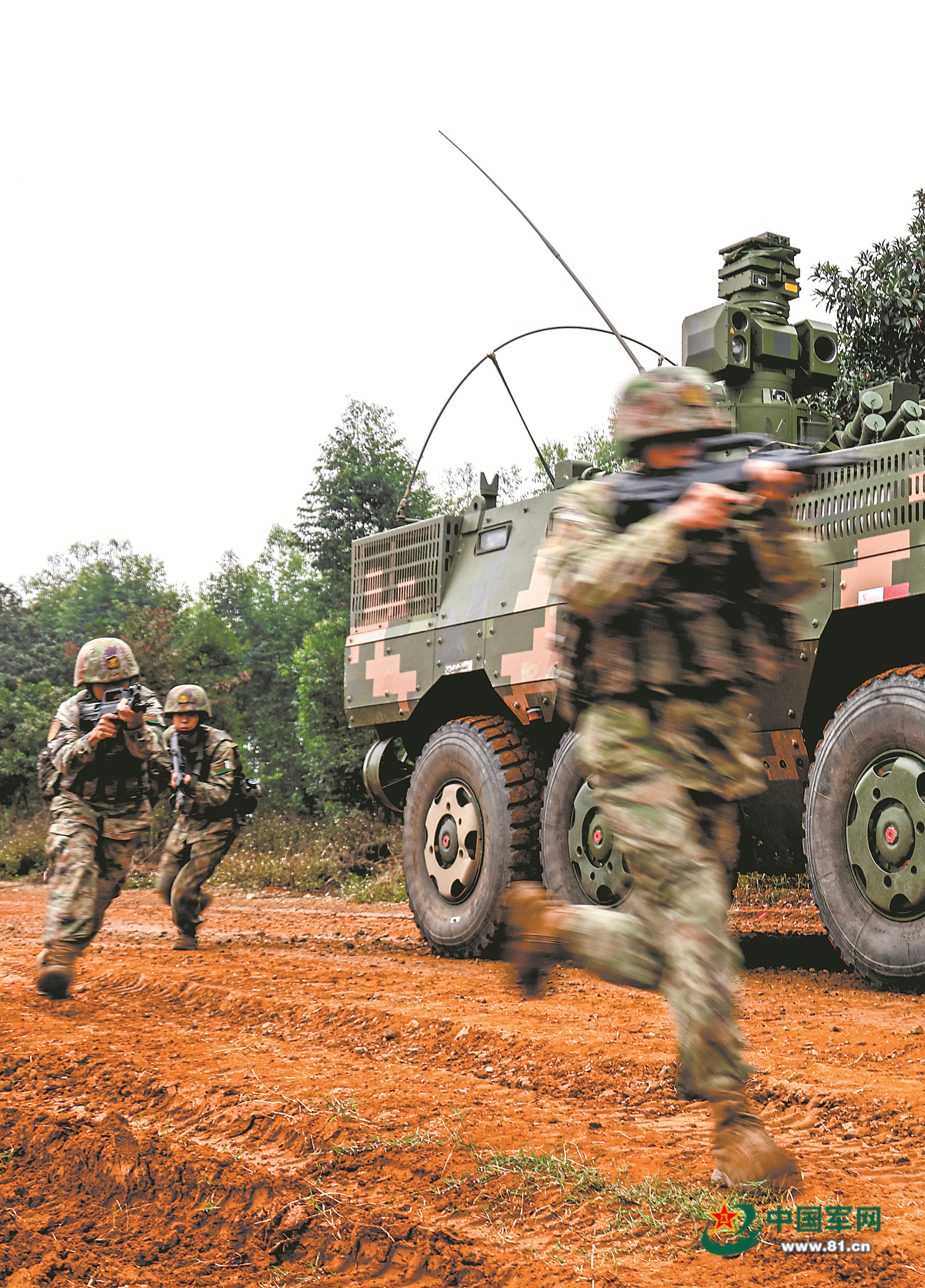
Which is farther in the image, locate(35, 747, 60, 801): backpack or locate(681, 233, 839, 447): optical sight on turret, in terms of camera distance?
locate(681, 233, 839, 447): optical sight on turret

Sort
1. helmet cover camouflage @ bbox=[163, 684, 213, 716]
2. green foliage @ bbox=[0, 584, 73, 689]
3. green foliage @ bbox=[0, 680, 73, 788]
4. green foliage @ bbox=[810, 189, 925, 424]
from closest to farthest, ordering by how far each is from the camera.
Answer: helmet cover camouflage @ bbox=[163, 684, 213, 716]
green foliage @ bbox=[810, 189, 925, 424]
green foliage @ bbox=[0, 680, 73, 788]
green foliage @ bbox=[0, 584, 73, 689]

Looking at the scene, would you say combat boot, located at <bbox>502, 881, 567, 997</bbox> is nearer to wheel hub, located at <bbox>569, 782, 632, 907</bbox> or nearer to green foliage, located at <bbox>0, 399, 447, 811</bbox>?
wheel hub, located at <bbox>569, 782, 632, 907</bbox>

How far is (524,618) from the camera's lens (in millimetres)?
7652

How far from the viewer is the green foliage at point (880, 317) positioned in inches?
465

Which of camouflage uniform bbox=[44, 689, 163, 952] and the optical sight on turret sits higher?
the optical sight on turret

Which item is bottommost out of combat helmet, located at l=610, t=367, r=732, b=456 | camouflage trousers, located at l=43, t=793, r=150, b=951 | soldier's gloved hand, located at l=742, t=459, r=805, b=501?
camouflage trousers, located at l=43, t=793, r=150, b=951

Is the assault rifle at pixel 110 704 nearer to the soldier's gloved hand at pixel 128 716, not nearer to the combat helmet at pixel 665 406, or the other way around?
the soldier's gloved hand at pixel 128 716

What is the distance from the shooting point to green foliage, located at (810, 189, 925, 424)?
1182 centimetres

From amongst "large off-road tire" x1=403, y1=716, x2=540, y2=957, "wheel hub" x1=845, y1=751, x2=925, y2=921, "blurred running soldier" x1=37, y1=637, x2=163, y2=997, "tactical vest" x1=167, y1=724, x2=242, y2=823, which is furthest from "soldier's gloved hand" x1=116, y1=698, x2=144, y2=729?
"wheel hub" x1=845, y1=751, x2=925, y2=921

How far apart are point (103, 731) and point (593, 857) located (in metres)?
2.61

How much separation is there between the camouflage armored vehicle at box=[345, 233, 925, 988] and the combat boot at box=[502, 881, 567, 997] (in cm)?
128

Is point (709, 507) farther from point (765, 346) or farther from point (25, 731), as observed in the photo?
point (25, 731)

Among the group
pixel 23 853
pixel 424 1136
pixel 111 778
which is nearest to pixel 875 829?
pixel 424 1136

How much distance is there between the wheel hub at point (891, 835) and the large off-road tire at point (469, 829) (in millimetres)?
2255
